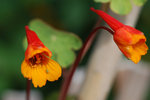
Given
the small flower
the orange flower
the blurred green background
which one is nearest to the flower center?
the orange flower

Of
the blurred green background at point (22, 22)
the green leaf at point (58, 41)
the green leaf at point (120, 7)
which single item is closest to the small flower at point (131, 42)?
the green leaf at point (120, 7)

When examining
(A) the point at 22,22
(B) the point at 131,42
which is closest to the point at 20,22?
(A) the point at 22,22

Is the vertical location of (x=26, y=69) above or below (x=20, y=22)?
above

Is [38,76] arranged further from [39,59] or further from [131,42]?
[131,42]

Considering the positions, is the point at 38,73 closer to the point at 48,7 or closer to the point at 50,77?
the point at 50,77

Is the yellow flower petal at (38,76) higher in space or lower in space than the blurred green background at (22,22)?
higher

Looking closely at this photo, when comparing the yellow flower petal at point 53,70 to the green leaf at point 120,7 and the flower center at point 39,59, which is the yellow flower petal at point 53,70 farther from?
the green leaf at point 120,7
